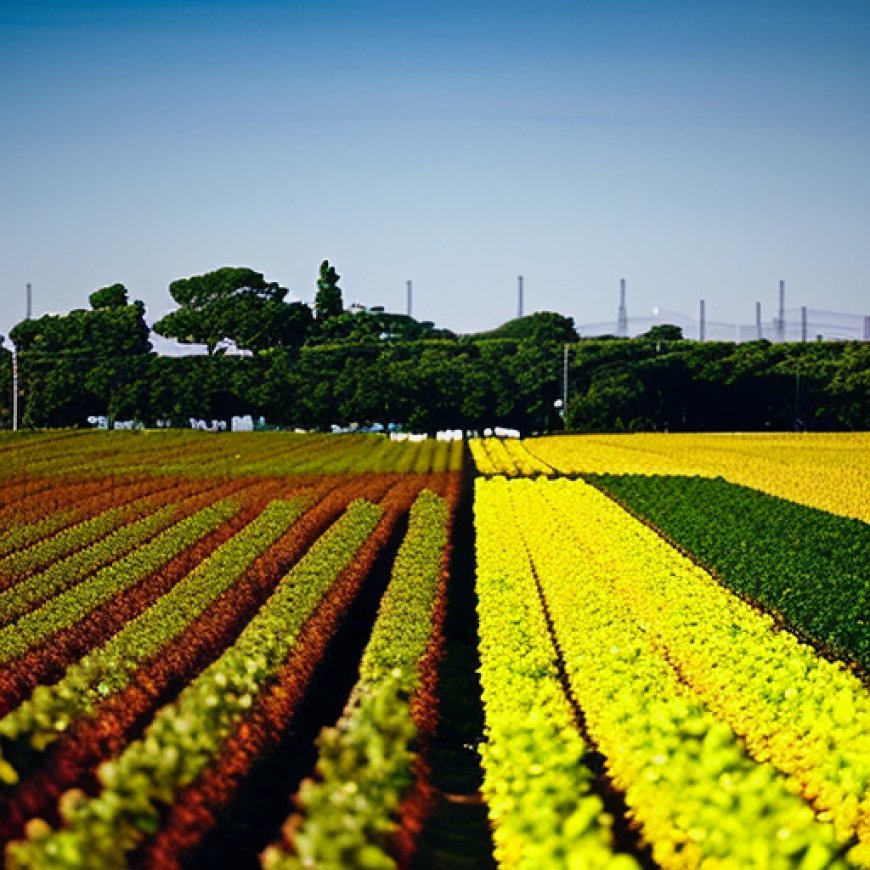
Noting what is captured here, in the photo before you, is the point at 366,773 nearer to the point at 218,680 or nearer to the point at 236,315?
the point at 218,680

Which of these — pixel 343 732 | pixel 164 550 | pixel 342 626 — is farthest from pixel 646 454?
pixel 343 732

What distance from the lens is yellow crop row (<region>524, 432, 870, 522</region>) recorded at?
133 ft

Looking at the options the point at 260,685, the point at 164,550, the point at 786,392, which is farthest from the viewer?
the point at 786,392

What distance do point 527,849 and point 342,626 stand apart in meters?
11.2

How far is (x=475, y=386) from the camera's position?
9288 cm

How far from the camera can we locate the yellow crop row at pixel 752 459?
133 ft

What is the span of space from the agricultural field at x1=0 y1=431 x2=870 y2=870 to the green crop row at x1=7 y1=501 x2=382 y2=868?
28mm

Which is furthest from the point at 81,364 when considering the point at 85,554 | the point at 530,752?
the point at 530,752

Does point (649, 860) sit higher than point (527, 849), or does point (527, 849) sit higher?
point (527, 849)

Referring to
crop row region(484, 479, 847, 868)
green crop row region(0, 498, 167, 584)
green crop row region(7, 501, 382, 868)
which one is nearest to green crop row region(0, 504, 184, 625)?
green crop row region(0, 498, 167, 584)

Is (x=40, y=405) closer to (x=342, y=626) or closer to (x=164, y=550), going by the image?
(x=164, y=550)

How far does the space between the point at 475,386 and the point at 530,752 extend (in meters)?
83.4

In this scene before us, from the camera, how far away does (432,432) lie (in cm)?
9281

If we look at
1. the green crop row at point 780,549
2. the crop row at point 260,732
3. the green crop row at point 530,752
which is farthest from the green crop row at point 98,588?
the green crop row at point 780,549
